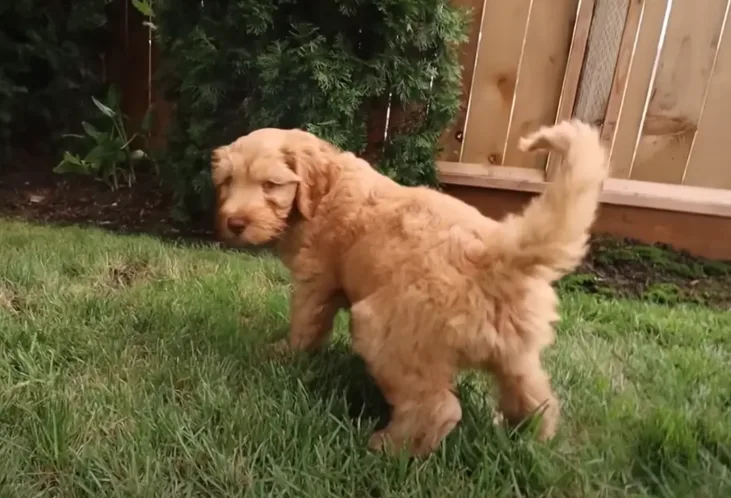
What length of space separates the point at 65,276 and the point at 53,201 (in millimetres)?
2176

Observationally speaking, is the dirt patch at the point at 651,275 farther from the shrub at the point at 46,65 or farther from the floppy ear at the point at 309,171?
the shrub at the point at 46,65

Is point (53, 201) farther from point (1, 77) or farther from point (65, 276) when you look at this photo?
point (65, 276)

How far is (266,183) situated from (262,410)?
2.77ft

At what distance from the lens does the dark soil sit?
15.2ft

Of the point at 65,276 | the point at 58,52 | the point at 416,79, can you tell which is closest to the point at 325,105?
the point at 416,79

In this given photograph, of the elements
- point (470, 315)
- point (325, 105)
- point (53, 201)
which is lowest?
point (53, 201)

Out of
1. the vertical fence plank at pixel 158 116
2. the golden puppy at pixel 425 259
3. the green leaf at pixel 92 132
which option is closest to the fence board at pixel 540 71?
the vertical fence plank at pixel 158 116

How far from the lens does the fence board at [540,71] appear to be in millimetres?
5387

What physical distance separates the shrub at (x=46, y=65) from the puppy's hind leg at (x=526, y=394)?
492 centimetres

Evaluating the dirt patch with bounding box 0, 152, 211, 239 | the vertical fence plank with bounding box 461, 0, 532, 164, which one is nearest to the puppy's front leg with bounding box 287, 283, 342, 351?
the dirt patch with bounding box 0, 152, 211, 239

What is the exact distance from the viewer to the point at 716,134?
550 centimetres

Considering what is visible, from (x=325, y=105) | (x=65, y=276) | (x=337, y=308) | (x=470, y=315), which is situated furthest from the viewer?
(x=325, y=105)

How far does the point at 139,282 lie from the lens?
12.7 ft

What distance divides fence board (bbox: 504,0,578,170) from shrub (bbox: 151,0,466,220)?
0.84 m
